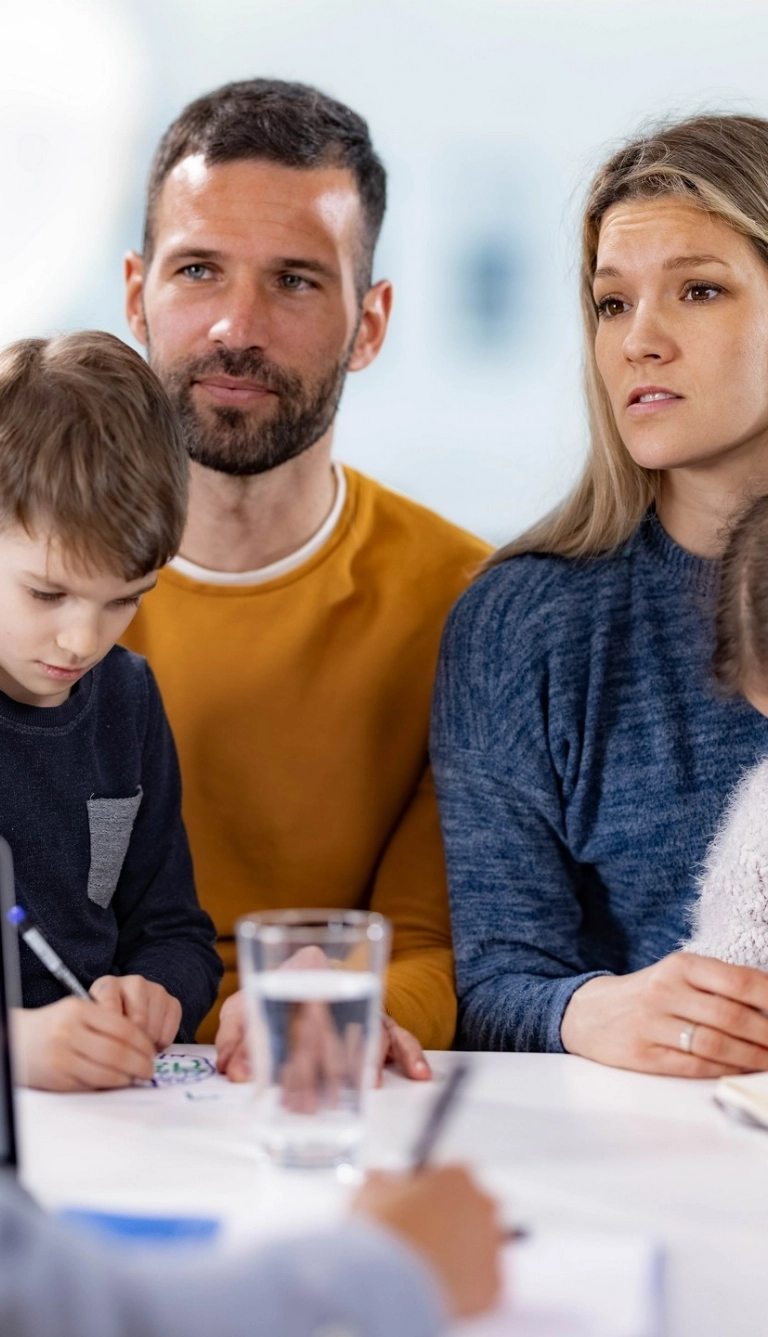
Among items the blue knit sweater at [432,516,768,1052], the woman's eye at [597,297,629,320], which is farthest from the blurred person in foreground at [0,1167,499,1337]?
the woman's eye at [597,297,629,320]

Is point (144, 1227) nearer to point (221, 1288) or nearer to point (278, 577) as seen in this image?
point (221, 1288)

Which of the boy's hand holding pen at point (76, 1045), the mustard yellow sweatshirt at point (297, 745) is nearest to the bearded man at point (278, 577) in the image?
the mustard yellow sweatshirt at point (297, 745)

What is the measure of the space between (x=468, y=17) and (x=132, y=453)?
6.64 ft

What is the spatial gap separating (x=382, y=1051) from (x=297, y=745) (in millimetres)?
713

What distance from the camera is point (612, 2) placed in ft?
9.79

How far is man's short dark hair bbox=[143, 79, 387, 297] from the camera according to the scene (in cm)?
190

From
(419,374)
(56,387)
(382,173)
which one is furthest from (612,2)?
(56,387)

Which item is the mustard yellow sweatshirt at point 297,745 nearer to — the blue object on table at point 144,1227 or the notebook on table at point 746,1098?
the notebook on table at point 746,1098

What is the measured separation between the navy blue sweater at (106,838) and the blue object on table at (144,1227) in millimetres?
588

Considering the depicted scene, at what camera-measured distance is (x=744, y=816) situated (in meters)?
1.47

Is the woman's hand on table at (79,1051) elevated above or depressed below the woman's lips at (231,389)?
below

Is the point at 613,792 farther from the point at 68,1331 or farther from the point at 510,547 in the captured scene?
the point at 68,1331

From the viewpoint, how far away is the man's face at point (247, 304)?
1.86 m

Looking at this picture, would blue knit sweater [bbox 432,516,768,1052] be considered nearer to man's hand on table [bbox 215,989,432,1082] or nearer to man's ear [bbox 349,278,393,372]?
man's hand on table [bbox 215,989,432,1082]
